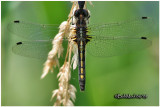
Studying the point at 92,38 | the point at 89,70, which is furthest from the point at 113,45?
the point at 89,70

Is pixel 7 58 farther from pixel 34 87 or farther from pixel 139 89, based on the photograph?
pixel 139 89

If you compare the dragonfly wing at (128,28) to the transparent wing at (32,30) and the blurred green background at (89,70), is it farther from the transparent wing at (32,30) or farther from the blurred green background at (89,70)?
the transparent wing at (32,30)

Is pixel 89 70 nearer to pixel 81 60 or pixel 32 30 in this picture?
pixel 81 60

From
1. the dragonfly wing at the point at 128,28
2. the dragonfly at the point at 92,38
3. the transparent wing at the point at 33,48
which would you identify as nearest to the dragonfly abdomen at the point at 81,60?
the dragonfly at the point at 92,38

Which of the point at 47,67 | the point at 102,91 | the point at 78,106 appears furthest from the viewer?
the point at 102,91

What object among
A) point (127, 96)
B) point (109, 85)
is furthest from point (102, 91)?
point (127, 96)

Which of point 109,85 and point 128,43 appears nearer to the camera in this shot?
point 128,43
